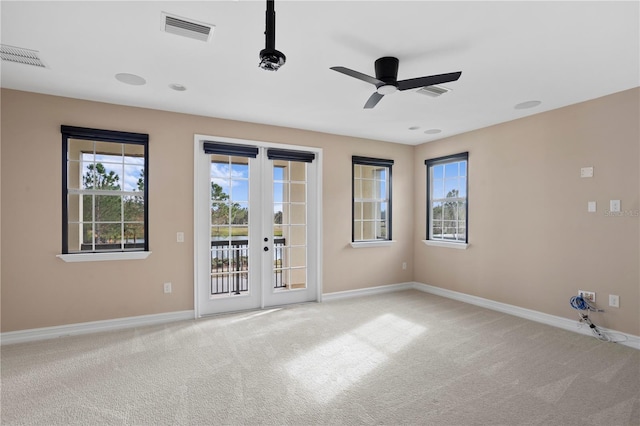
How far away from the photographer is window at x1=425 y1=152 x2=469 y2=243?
5.32 metres

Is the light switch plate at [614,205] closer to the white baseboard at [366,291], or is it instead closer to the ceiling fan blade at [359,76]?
the ceiling fan blade at [359,76]

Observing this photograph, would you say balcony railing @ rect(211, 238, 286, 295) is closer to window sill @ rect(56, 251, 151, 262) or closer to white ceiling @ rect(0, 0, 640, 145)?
window sill @ rect(56, 251, 151, 262)

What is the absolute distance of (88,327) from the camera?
3770 mm

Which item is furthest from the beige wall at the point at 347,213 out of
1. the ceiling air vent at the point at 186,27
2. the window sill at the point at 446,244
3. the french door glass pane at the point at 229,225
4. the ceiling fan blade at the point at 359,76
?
the ceiling fan blade at the point at 359,76

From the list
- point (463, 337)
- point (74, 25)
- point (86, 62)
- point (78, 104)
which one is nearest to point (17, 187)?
point (78, 104)

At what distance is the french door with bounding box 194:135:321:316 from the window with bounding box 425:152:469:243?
2.16 metres

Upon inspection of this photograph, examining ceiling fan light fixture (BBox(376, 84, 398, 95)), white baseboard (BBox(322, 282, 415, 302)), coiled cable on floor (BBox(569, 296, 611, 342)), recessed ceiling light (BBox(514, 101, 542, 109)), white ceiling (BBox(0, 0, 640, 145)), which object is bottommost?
white baseboard (BBox(322, 282, 415, 302))

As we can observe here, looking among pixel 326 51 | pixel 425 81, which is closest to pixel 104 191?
pixel 326 51

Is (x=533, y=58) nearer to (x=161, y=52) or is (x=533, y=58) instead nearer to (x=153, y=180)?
(x=161, y=52)

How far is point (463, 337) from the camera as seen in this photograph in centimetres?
366

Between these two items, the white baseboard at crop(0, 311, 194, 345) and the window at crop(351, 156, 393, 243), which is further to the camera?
the window at crop(351, 156, 393, 243)

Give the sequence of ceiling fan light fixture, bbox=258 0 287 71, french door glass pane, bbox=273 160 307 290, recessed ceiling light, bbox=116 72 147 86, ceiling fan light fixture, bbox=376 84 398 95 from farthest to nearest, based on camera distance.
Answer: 1. french door glass pane, bbox=273 160 307 290
2. recessed ceiling light, bbox=116 72 147 86
3. ceiling fan light fixture, bbox=376 84 398 95
4. ceiling fan light fixture, bbox=258 0 287 71

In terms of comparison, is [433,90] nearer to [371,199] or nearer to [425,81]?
[425,81]

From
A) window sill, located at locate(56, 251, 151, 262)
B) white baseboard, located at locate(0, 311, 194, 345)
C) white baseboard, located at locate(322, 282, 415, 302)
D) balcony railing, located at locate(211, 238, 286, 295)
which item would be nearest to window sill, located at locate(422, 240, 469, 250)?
white baseboard, located at locate(322, 282, 415, 302)
